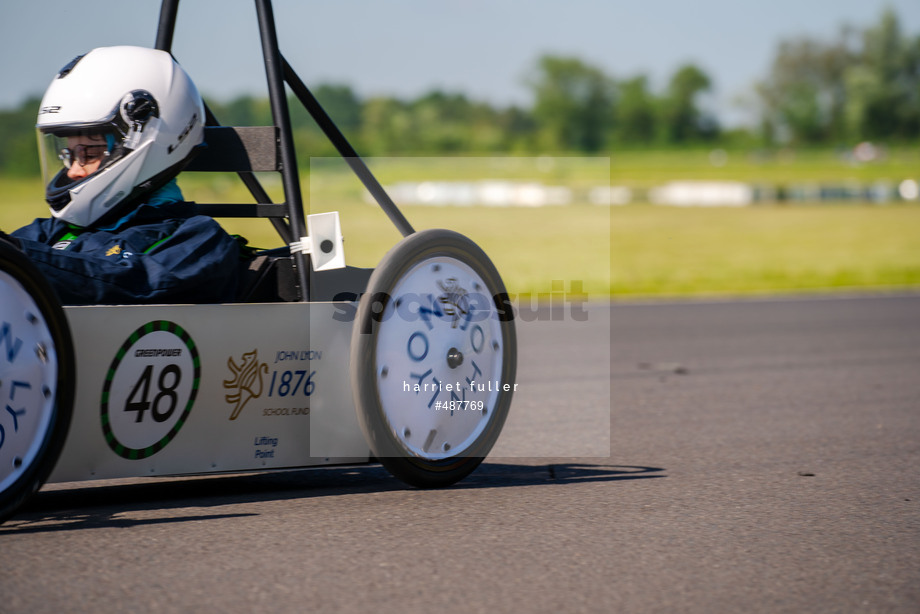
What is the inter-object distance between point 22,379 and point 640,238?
1216 inches

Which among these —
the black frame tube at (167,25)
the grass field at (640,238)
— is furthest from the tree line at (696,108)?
the black frame tube at (167,25)

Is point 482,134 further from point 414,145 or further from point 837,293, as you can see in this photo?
point 837,293

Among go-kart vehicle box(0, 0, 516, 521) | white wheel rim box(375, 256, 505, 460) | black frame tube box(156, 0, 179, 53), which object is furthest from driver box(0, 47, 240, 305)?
black frame tube box(156, 0, 179, 53)

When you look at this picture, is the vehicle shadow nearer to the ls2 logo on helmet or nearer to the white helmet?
the white helmet

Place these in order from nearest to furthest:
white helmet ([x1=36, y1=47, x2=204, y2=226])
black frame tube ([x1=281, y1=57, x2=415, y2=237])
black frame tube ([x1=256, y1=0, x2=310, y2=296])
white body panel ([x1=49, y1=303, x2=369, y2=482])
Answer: white body panel ([x1=49, y1=303, x2=369, y2=482]) < white helmet ([x1=36, y1=47, x2=204, y2=226]) < black frame tube ([x1=256, y1=0, x2=310, y2=296]) < black frame tube ([x1=281, y1=57, x2=415, y2=237])

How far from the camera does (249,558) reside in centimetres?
348

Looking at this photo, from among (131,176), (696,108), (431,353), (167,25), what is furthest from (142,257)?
(696,108)

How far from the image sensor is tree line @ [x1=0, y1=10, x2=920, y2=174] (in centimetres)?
11400

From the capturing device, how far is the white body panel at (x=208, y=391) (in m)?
3.94

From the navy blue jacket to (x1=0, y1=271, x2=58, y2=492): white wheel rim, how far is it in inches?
13.0

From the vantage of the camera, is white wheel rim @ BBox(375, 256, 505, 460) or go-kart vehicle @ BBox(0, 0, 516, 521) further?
white wheel rim @ BBox(375, 256, 505, 460)

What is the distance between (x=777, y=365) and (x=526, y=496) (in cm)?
552

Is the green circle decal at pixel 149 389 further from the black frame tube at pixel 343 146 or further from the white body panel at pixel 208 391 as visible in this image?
the black frame tube at pixel 343 146

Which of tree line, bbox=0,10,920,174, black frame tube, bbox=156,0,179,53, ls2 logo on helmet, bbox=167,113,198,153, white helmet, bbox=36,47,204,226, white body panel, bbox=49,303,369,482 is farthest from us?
tree line, bbox=0,10,920,174
